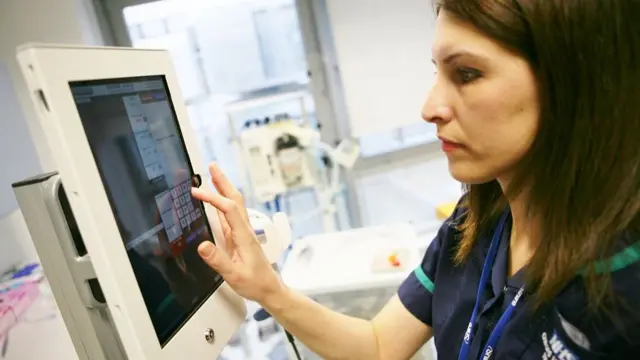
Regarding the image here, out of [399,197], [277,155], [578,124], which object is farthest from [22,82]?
[578,124]

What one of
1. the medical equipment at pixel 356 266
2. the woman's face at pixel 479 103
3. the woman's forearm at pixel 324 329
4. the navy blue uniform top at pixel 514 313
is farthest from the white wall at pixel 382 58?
the woman's face at pixel 479 103

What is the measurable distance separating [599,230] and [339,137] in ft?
5.54

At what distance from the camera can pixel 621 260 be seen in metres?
0.58

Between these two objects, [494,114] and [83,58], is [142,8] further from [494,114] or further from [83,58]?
[494,114]

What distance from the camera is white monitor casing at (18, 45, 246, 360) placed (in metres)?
0.46

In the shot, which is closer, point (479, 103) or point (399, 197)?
point (479, 103)

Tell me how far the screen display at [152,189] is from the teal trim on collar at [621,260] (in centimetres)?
57

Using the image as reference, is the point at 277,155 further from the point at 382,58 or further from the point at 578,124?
the point at 578,124

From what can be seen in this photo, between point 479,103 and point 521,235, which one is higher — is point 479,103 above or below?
above

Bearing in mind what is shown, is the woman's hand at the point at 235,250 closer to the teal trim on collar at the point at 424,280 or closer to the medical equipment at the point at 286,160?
the teal trim on collar at the point at 424,280

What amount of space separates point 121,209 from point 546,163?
577 millimetres

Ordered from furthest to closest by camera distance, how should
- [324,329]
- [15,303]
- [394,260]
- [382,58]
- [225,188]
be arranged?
[382,58] → [394,260] → [15,303] → [324,329] → [225,188]

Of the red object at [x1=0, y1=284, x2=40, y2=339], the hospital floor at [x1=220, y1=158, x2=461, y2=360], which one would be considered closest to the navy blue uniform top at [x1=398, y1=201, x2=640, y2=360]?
the red object at [x1=0, y1=284, x2=40, y2=339]

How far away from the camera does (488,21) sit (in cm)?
57
